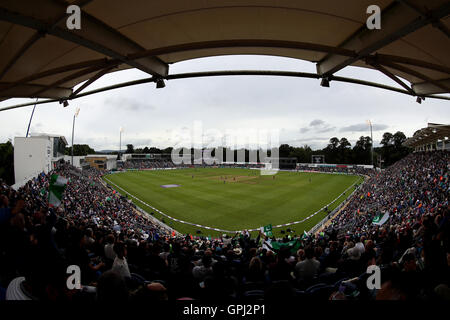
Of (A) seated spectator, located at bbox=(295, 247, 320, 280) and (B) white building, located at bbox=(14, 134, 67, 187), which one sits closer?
(A) seated spectator, located at bbox=(295, 247, 320, 280)

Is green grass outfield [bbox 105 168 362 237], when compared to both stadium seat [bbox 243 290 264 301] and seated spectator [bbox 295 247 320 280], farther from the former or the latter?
stadium seat [bbox 243 290 264 301]

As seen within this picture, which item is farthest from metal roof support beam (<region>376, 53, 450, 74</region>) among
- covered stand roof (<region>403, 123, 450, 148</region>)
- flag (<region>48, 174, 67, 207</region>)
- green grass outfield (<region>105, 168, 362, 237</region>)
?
covered stand roof (<region>403, 123, 450, 148</region>)

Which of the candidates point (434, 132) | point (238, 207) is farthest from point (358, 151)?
point (238, 207)

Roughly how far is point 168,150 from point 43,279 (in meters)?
186

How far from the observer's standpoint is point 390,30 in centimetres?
279

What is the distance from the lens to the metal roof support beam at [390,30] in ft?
7.75

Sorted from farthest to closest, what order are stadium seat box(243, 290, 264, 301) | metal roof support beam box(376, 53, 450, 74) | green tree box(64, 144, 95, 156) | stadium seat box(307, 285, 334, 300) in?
green tree box(64, 144, 95, 156), metal roof support beam box(376, 53, 450, 74), stadium seat box(307, 285, 334, 300), stadium seat box(243, 290, 264, 301)

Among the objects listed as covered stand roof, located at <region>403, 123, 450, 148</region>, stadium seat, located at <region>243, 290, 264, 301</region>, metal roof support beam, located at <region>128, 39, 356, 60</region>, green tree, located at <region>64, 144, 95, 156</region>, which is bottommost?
stadium seat, located at <region>243, 290, 264, 301</region>

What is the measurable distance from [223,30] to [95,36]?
191 cm

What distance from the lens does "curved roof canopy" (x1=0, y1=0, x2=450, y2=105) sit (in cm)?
255

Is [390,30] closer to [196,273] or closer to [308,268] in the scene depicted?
[308,268]

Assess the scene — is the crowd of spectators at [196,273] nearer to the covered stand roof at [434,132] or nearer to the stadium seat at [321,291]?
the stadium seat at [321,291]

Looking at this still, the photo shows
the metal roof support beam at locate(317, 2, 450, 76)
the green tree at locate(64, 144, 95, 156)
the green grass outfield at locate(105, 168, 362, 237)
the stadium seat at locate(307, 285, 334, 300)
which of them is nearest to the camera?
the metal roof support beam at locate(317, 2, 450, 76)
